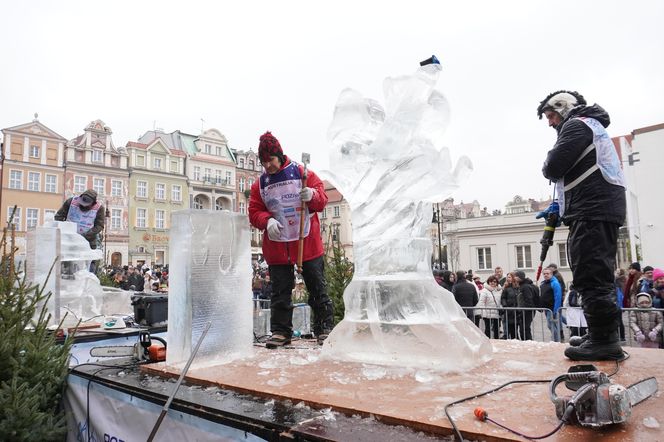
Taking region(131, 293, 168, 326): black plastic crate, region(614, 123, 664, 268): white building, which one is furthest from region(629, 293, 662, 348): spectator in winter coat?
region(614, 123, 664, 268): white building

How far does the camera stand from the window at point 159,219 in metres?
47.6

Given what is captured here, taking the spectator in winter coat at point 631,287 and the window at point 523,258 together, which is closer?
the spectator in winter coat at point 631,287

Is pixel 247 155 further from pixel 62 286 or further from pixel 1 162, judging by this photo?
pixel 62 286

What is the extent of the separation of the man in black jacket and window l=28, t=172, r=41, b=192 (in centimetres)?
4693

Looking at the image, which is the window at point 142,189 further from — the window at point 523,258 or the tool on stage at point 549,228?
the tool on stage at point 549,228

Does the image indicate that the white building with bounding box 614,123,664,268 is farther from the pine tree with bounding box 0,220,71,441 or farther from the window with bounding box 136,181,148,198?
the window with bounding box 136,181,148,198

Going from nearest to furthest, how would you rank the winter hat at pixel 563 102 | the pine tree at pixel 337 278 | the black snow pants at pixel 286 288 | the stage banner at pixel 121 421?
the stage banner at pixel 121 421, the winter hat at pixel 563 102, the black snow pants at pixel 286 288, the pine tree at pixel 337 278

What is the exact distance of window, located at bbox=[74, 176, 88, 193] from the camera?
4275 centimetres

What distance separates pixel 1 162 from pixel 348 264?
144 ft

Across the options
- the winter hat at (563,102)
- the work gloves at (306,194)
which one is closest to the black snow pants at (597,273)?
the winter hat at (563,102)

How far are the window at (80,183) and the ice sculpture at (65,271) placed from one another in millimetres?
40948

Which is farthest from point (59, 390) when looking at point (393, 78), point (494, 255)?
point (494, 255)

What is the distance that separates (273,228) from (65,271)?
4439mm

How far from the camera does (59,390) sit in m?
3.55
